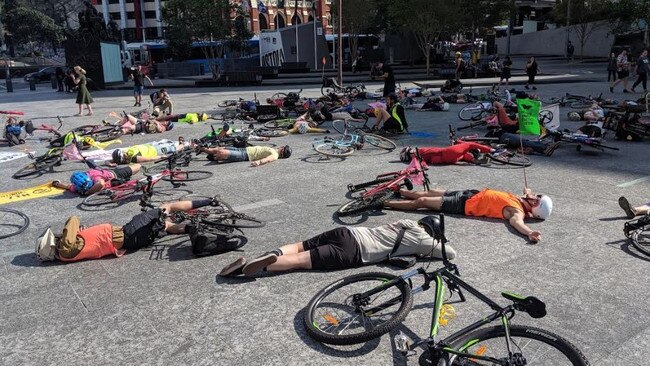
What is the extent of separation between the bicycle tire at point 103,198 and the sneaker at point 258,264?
4.32 meters

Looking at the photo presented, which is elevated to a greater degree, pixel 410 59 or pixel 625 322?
pixel 410 59

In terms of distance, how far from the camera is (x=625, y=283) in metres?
5.30

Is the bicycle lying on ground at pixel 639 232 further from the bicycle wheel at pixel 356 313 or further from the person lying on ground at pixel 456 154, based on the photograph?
the person lying on ground at pixel 456 154

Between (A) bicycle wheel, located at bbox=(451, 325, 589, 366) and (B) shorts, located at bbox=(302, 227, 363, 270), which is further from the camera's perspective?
(B) shorts, located at bbox=(302, 227, 363, 270)

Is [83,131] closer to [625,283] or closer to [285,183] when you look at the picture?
[285,183]

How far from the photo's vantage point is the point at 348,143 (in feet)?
40.3

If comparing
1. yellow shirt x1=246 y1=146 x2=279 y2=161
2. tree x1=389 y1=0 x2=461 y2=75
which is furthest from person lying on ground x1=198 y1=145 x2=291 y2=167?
tree x1=389 y1=0 x2=461 y2=75

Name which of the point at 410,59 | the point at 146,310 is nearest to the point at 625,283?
the point at 146,310

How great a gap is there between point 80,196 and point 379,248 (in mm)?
6175

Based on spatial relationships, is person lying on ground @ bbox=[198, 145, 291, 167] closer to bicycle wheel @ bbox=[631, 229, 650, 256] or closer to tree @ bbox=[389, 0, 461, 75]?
bicycle wheel @ bbox=[631, 229, 650, 256]

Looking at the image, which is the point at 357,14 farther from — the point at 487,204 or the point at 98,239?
the point at 98,239

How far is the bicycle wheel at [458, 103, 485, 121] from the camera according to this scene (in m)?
16.2

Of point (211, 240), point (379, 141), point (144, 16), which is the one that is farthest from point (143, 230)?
point (144, 16)

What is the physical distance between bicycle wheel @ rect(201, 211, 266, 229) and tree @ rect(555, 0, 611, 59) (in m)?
49.9
